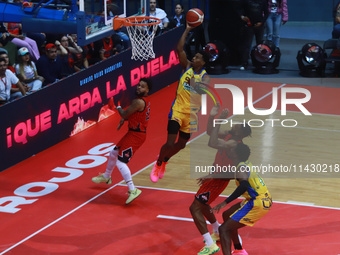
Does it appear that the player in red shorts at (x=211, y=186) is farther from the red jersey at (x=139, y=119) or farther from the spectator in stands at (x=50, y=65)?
the spectator in stands at (x=50, y=65)

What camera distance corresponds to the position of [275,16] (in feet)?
63.7

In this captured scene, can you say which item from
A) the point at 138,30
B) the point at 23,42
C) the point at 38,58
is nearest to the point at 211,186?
the point at 138,30

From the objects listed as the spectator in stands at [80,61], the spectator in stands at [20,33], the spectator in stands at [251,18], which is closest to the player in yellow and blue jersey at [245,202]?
the spectator in stands at [80,61]

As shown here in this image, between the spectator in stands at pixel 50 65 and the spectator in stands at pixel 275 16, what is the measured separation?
24.3 feet

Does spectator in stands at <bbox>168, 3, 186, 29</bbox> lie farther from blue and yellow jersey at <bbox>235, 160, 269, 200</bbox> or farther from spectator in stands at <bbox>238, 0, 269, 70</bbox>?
blue and yellow jersey at <bbox>235, 160, 269, 200</bbox>

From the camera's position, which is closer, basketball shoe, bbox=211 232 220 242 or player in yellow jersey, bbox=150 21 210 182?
basketball shoe, bbox=211 232 220 242

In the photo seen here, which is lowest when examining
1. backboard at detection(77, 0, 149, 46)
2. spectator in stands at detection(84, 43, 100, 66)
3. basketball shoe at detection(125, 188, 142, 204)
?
basketball shoe at detection(125, 188, 142, 204)

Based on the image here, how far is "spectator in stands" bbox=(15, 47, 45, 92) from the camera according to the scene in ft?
45.8

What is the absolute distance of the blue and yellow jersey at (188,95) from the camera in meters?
11.2

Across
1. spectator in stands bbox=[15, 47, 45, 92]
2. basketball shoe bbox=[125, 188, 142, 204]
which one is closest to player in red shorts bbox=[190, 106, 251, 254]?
basketball shoe bbox=[125, 188, 142, 204]

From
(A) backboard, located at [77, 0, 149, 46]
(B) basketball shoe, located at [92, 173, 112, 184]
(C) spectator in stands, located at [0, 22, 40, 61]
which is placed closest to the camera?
(B) basketball shoe, located at [92, 173, 112, 184]

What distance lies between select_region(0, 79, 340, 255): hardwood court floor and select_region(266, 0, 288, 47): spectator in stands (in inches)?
213

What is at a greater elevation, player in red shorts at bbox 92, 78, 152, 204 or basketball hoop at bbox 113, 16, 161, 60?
basketball hoop at bbox 113, 16, 161, 60

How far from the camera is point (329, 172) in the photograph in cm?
1203
